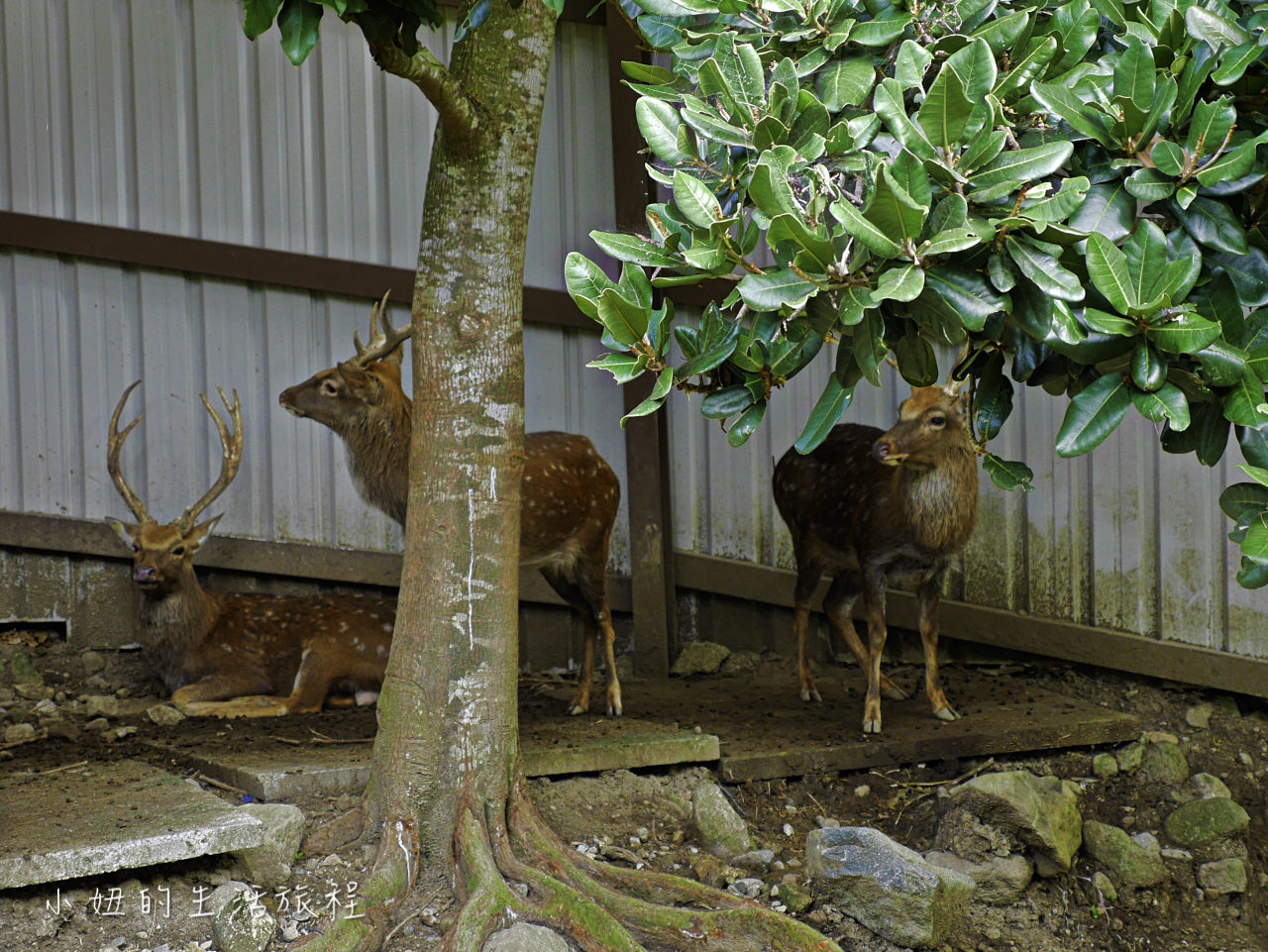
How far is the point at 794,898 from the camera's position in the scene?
3.37 meters

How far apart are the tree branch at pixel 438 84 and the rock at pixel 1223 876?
356 centimetres

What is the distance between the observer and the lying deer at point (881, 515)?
4.66m

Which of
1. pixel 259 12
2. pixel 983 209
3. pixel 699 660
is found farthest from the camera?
pixel 699 660

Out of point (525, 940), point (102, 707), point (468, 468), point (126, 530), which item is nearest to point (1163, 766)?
point (525, 940)

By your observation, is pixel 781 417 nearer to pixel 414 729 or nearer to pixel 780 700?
pixel 780 700

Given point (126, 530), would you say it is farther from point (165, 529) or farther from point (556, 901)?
point (556, 901)

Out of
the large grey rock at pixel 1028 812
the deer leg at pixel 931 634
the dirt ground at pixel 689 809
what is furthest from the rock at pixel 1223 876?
the deer leg at pixel 931 634

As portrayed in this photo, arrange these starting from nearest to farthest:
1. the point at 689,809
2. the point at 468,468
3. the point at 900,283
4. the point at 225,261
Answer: the point at 900,283 → the point at 468,468 → the point at 689,809 → the point at 225,261

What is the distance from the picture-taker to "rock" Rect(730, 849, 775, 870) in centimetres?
359

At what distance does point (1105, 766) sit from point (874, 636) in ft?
3.49

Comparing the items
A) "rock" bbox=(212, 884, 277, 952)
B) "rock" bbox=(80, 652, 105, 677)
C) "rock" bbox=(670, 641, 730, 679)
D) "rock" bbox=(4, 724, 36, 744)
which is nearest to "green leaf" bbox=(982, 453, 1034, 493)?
"rock" bbox=(212, 884, 277, 952)

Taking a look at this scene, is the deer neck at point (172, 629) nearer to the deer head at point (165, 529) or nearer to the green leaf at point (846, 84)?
the deer head at point (165, 529)

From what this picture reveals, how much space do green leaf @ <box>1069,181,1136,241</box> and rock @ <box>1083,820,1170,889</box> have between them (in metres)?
2.94

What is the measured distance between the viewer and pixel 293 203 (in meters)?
5.85
